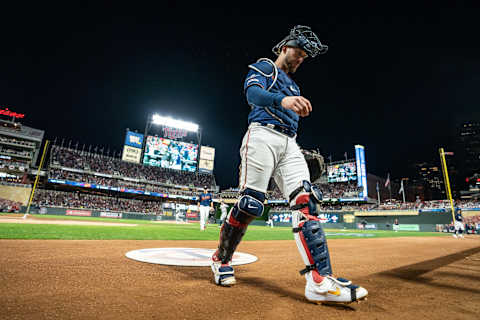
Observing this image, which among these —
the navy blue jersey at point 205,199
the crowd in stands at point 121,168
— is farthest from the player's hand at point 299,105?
the crowd in stands at point 121,168

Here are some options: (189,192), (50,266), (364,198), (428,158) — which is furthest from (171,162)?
(428,158)

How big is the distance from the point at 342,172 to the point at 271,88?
52.9 meters

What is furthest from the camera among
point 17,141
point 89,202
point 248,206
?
point 17,141

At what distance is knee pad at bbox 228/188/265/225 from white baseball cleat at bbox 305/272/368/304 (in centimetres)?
75

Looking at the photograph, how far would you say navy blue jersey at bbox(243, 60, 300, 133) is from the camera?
2.28 m

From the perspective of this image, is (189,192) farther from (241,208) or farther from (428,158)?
(428,158)

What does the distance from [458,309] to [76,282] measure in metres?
2.82

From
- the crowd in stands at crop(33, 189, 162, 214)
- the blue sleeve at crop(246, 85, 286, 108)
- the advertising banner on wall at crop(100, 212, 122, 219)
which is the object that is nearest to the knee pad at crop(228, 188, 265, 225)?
the blue sleeve at crop(246, 85, 286, 108)

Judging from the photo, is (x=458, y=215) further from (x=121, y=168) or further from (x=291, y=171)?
(x=121, y=168)

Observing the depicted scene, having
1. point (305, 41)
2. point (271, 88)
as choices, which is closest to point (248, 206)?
point (271, 88)

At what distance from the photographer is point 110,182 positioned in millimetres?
44094

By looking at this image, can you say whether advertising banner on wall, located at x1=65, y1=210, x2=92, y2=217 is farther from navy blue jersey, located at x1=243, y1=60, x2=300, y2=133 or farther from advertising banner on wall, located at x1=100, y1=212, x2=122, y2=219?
navy blue jersey, located at x1=243, y1=60, x2=300, y2=133

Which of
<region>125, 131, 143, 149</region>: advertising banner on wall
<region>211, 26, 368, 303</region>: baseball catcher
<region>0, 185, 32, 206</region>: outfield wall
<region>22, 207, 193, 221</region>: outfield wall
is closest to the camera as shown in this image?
<region>211, 26, 368, 303</region>: baseball catcher

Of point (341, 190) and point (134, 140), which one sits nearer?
point (134, 140)
